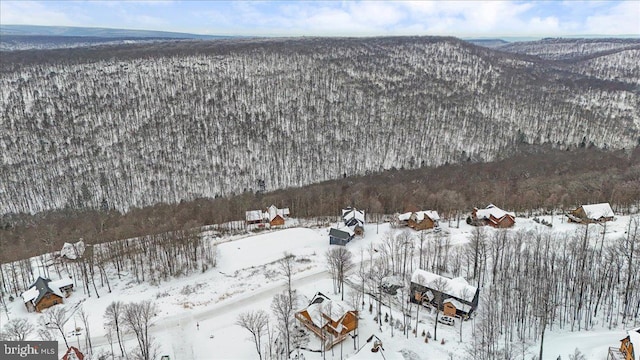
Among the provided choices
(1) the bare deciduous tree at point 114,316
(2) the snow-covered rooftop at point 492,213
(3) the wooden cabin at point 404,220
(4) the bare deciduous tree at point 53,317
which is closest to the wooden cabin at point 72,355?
(1) the bare deciduous tree at point 114,316

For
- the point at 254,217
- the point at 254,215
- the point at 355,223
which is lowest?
the point at 254,217

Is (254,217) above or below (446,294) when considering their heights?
below

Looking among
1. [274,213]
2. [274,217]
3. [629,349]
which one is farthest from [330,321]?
[274,213]

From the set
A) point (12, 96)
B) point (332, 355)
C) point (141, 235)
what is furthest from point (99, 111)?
point (332, 355)

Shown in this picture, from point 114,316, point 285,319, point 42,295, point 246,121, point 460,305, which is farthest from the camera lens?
point 246,121

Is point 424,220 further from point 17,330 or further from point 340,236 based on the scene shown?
point 17,330

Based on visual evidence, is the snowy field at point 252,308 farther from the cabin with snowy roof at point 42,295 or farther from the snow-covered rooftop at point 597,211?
the snow-covered rooftop at point 597,211

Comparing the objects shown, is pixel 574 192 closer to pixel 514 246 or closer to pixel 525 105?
pixel 514 246
